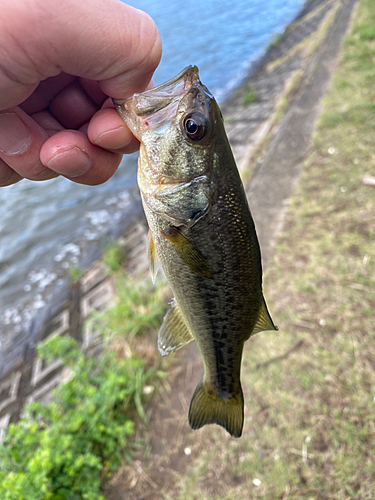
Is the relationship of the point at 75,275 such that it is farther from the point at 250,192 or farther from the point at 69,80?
the point at 69,80

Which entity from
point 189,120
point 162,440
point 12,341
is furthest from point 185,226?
point 12,341

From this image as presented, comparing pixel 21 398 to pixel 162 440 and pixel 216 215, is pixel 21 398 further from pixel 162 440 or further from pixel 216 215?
pixel 216 215

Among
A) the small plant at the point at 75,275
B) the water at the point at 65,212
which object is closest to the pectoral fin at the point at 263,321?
the small plant at the point at 75,275

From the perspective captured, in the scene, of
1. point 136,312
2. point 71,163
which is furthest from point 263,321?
point 136,312

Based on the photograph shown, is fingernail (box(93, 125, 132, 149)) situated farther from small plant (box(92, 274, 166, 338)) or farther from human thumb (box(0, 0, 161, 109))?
small plant (box(92, 274, 166, 338))

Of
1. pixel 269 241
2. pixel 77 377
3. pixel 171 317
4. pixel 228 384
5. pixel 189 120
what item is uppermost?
pixel 189 120

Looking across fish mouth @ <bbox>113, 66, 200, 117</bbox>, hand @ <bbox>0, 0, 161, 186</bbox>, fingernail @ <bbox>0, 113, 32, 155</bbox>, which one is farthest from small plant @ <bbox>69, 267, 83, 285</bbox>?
fish mouth @ <bbox>113, 66, 200, 117</bbox>
